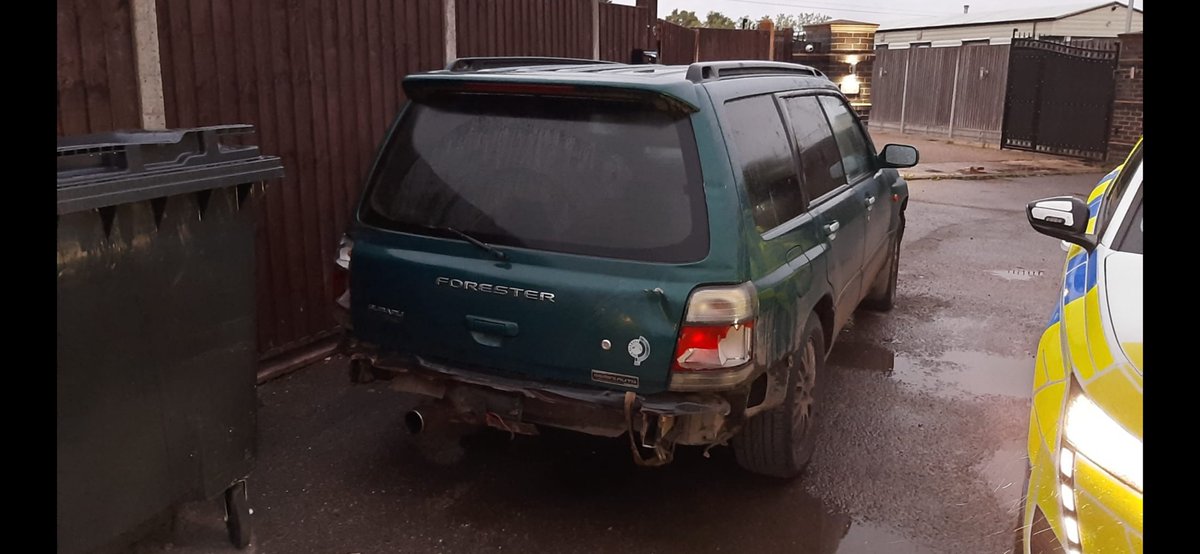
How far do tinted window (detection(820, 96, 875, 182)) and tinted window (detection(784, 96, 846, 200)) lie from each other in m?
A: 0.14

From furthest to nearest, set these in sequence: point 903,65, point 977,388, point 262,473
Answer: point 903,65
point 977,388
point 262,473

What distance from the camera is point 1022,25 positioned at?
91.7ft

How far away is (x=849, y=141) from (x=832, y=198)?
3.09ft

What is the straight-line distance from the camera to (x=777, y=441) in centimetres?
376

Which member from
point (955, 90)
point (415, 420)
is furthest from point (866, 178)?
point (955, 90)

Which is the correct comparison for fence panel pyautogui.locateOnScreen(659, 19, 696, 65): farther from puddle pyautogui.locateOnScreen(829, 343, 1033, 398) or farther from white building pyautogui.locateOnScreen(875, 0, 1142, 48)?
white building pyautogui.locateOnScreen(875, 0, 1142, 48)

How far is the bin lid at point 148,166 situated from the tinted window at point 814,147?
2.35 meters

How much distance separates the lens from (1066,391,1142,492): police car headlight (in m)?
2.06

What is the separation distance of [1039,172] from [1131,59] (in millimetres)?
2586

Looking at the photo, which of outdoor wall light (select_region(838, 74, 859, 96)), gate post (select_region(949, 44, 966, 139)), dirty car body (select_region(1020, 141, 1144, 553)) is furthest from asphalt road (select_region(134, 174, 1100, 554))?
gate post (select_region(949, 44, 966, 139))

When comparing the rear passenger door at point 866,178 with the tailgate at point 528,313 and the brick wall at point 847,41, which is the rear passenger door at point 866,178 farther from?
the brick wall at point 847,41

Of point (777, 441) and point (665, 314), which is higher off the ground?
point (665, 314)
